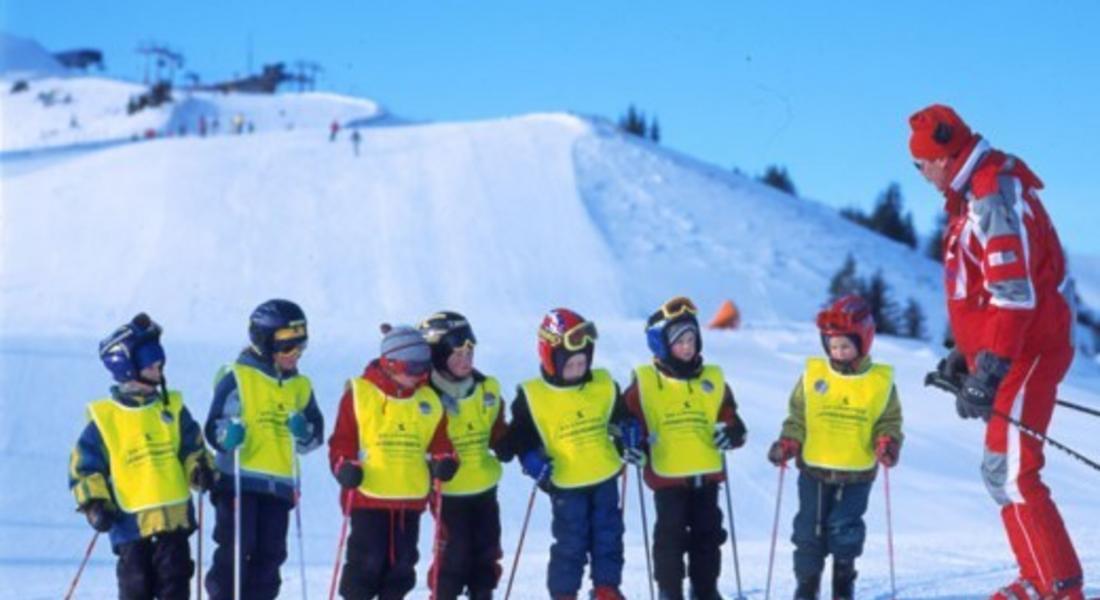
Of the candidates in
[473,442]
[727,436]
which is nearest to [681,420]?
[727,436]

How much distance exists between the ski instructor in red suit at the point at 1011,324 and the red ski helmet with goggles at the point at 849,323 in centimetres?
158

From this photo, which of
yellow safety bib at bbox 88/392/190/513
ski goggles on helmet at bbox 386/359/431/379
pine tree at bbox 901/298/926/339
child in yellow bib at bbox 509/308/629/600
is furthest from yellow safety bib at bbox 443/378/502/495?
pine tree at bbox 901/298/926/339

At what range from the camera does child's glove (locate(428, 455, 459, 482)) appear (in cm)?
653

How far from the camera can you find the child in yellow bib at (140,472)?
6.41m

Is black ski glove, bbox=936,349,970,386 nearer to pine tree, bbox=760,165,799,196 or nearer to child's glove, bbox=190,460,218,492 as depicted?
child's glove, bbox=190,460,218,492

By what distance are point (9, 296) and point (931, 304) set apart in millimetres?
29270

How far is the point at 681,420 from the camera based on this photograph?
285 inches

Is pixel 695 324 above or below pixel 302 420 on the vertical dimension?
above

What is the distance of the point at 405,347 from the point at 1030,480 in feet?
9.73

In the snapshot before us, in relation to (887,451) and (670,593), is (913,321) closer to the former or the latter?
(887,451)

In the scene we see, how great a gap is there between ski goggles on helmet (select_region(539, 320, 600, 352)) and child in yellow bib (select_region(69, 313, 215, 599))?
182cm

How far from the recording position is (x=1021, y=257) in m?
5.34

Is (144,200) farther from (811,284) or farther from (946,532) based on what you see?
(946,532)

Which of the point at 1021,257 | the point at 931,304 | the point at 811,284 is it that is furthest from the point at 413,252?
the point at 1021,257
